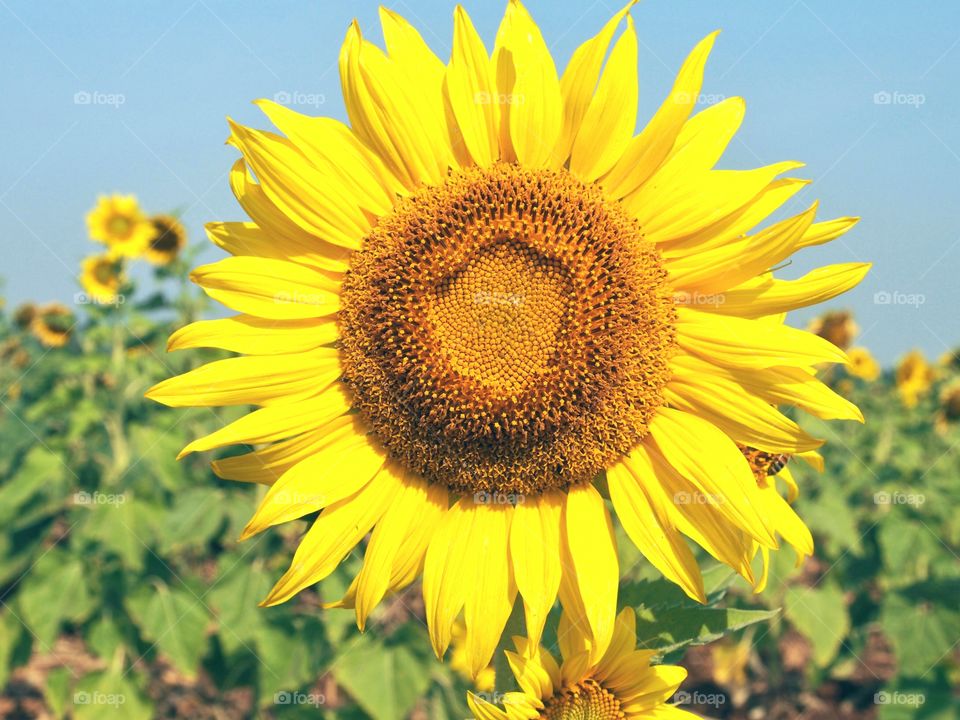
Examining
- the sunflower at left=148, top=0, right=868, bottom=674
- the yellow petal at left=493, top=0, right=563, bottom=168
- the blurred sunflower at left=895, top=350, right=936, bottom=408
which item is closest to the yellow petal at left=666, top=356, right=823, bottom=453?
the sunflower at left=148, top=0, right=868, bottom=674

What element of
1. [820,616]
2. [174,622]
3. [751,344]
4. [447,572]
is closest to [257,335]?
[447,572]

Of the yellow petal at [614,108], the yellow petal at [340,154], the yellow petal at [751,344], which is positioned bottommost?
the yellow petal at [751,344]

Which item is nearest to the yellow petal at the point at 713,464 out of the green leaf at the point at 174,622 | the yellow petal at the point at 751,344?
the yellow petal at the point at 751,344

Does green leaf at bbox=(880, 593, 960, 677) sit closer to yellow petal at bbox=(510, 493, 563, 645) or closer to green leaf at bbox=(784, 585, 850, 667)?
green leaf at bbox=(784, 585, 850, 667)

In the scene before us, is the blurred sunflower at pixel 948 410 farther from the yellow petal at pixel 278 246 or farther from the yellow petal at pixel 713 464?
the yellow petal at pixel 278 246

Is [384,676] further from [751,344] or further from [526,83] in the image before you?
[526,83]

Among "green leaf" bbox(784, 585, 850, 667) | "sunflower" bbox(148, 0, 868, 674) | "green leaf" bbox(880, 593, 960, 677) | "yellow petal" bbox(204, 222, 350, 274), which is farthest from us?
"green leaf" bbox(784, 585, 850, 667)

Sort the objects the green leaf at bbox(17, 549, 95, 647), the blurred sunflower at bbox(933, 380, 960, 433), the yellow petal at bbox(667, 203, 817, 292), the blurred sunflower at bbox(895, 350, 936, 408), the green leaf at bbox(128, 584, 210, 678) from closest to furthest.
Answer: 1. the yellow petal at bbox(667, 203, 817, 292)
2. the green leaf at bbox(128, 584, 210, 678)
3. the green leaf at bbox(17, 549, 95, 647)
4. the blurred sunflower at bbox(933, 380, 960, 433)
5. the blurred sunflower at bbox(895, 350, 936, 408)
